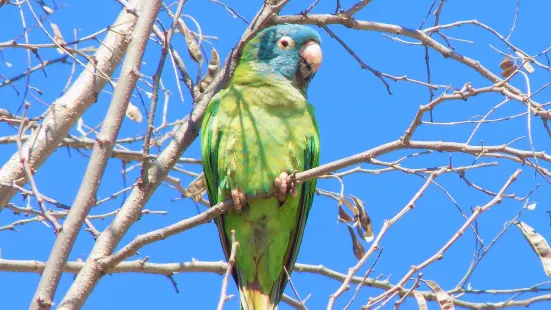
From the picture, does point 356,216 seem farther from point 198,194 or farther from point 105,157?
point 105,157

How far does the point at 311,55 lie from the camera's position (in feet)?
15.9

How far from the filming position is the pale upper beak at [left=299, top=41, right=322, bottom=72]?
4.86 metres

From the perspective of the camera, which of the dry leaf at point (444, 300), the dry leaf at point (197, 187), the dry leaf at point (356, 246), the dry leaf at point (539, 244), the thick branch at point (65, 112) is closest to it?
the dry leaf at point (444, 300)

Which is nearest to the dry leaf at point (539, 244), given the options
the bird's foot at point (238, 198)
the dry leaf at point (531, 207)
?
the dry leaf at point (531, 207)

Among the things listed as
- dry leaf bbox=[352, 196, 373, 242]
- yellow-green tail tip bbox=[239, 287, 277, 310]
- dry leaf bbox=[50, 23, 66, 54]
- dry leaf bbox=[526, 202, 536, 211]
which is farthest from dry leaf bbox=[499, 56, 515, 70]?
dry leaf bbox=[50, 23, 66, 54]

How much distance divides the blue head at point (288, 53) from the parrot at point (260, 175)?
351 millimetres

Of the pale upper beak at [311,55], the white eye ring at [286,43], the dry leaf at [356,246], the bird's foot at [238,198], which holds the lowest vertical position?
the dry leaf at [356,246]

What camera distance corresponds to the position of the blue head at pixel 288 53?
188 inches

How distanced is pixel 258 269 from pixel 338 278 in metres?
0.58

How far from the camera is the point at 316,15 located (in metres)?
3.80

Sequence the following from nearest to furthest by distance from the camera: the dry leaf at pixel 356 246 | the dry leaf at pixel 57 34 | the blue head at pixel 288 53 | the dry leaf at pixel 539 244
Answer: the dry leaf at pixel 539 244, the dry leaf at pixel 57 34, the dry leaf at pixel 356 246, the blue head at pixel 288 53

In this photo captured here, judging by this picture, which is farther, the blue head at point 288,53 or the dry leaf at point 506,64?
the blue head at point 288,53

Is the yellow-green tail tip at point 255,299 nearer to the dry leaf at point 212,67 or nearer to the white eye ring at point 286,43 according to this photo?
the dry leaf at point 212,67

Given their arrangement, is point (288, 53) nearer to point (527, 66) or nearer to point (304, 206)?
point (304, 206)
